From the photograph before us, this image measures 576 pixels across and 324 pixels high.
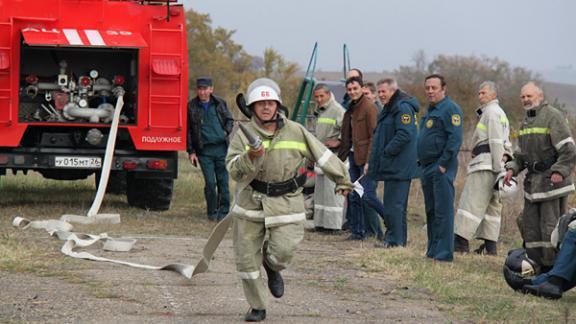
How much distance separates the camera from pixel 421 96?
1642 inches

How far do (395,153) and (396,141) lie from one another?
13cm

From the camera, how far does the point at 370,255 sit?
11.8 m

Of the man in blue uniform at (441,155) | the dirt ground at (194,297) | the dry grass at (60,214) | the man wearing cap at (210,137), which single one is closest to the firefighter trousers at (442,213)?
the man in blue uniform at (441,155)

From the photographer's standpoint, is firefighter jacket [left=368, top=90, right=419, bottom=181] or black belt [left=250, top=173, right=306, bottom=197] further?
firefighter jacket [left=368, top=90, right=419, bottom=181]

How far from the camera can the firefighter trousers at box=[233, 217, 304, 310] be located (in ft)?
26.2

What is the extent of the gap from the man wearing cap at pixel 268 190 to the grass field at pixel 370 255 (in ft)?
4.34

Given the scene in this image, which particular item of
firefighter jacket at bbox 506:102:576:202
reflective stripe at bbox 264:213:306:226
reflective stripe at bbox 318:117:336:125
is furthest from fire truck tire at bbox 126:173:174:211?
reflective stripe at bbox 264:213:306:226

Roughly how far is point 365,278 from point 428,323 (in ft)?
6.92

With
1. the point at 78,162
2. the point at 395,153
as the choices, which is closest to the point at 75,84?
the point at 78,162

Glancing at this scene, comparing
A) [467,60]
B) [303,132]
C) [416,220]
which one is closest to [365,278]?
[303,132]

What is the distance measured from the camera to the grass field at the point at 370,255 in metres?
9.01

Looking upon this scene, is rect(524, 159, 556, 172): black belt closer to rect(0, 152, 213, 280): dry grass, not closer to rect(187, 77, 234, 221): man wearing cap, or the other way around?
rect(0, 152, 213, 280): dry grass

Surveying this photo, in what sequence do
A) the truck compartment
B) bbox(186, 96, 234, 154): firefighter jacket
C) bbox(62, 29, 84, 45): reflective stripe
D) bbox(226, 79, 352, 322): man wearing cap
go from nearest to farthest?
bbox(226, 79, 352, 322): man wearing cap → bbox(62, 29, 84, 45): reflective stripe → the truck compartment → bbox(186, 96, 234, 154): firefighter jacket

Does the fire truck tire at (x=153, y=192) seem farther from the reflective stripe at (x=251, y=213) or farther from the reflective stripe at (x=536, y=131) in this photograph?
the reflective stripe at (x=251, y=213)
